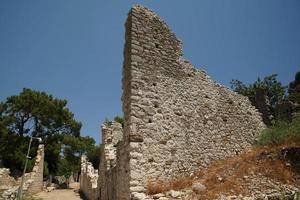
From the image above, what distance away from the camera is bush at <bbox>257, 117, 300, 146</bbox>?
903cm

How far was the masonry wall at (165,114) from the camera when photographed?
727 centimetres

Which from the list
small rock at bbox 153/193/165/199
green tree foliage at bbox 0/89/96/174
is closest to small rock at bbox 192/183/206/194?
small rock at bbox 153/193/165/199

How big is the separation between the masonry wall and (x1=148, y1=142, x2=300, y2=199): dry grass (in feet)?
1.11

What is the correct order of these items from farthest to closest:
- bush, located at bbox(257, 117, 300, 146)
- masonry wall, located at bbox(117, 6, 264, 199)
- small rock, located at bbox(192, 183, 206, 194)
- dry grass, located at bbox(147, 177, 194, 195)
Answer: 1. bush, located at bbox(257, 117, 300, 146)
2. masonry wall, located at bbox(117, 6, 264, 199)
3. dry grass, located at bbox(147, 177, 194, 195)
4. small rock, located at bbox(192, 183, 206, 194)

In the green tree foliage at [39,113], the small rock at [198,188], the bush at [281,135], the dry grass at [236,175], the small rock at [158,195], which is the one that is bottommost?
the small rock at [158,195]

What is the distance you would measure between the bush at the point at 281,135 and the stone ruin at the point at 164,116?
0.60m

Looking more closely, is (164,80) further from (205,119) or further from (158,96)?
(205,119)

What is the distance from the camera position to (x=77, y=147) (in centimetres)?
3278

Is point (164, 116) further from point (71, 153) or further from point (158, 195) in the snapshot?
point (71, 153)

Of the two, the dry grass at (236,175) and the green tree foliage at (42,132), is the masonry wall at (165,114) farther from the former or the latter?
the green tree foliage at (42,132)

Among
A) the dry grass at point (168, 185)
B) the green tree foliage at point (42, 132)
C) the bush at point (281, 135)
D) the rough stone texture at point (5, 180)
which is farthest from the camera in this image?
the green tree foliage at point (42, 132)

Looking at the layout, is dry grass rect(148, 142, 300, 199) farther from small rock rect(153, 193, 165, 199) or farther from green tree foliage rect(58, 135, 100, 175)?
green tree foliage rect(58, 135, 100, 175)

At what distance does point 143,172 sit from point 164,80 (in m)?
3.05

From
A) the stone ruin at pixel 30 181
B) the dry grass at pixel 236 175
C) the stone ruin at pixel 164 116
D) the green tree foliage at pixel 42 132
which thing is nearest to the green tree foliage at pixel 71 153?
the green tree foliage at pixel 42 132
